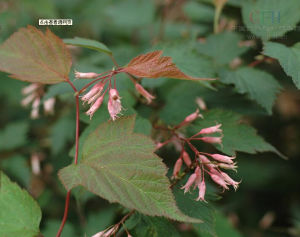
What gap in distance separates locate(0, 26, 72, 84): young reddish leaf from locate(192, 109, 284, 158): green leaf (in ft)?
1.70

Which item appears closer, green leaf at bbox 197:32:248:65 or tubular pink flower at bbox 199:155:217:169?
tubular pink flower at bbox 199:155:217:169

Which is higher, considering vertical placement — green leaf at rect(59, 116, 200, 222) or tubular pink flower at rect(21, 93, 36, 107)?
green leaf at rect(59, 116, 200, 222)

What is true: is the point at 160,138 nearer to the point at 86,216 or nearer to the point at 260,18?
the point at 260,18

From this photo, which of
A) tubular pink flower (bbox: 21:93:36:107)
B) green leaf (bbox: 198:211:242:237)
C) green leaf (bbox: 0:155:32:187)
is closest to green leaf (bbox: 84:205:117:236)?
green leaf (bbox: 0:155:32:187)

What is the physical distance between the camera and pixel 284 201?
8.66 ft

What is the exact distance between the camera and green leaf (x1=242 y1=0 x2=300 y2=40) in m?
1.32

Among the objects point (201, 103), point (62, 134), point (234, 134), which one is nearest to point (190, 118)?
point (234, 134)

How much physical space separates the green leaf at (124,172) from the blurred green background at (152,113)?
54 cm

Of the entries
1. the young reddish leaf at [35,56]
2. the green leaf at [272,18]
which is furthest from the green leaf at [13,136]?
the green leaf at [272,18]

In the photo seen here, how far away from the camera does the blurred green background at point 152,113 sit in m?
1.81

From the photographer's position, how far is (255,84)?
1.28 metres

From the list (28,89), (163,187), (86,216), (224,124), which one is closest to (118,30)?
(28,89)

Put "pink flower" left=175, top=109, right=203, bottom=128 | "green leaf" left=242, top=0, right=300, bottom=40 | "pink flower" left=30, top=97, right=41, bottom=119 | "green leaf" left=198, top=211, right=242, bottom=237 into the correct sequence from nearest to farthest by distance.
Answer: "pink flower" left=175, top=109, right=203, bottom=128 < "green leaf" left=242, top=0, right=300, bottom=40 < "pink flower" left=30, top=97, right=41, bottom=119 < "green leaf" left=198, top=211, right=242, bottom=237

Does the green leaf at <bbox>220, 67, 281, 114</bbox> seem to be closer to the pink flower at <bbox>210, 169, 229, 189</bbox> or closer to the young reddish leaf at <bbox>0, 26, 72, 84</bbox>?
the pink flower at <bbox>210, 169, 229, 189</bbox>
